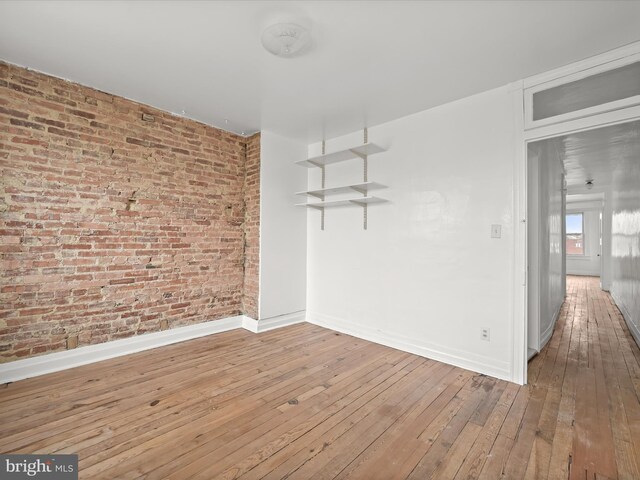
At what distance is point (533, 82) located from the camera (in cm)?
254

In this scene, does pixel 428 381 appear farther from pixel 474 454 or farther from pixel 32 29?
pixel 32 29

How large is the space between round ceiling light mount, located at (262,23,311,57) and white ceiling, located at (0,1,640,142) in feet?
0.16

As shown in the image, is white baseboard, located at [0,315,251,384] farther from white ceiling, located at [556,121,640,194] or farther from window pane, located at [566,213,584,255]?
window pane, located at [566,213,584,255]

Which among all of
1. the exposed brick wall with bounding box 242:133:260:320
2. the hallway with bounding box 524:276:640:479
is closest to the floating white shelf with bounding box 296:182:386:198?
the exposed brick wall with bounding box 242:133:260:320

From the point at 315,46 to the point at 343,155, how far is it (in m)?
1.67

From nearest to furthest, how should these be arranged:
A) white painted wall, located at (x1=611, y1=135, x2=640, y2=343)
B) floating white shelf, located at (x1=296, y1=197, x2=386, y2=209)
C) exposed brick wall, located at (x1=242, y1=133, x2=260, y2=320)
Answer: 1. floating white shelf, located at (x1=296, y1=197, x2=386, y2=209)
2. white painted wall, located at (x1=611, y1=135, x2=640, y2=343)
3. exposed brick wall, located at (x1=242, y1=133, x2=260, y2=320)

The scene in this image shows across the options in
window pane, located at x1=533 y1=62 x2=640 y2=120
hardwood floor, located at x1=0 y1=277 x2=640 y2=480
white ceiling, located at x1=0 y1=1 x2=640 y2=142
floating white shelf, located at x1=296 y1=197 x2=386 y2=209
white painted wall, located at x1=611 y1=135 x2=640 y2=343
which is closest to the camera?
hardwood floor, located at x1=0 y1=277 x2=640 y2=480

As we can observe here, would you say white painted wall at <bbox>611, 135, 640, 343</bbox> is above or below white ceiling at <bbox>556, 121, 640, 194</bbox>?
below

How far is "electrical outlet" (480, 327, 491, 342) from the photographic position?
9.08 feet

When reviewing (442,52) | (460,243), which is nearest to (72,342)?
(460,243)

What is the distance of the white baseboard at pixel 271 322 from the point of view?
155 inches

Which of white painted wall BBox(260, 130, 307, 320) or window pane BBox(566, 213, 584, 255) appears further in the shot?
window pane BBox(566, 213, 584, 255)

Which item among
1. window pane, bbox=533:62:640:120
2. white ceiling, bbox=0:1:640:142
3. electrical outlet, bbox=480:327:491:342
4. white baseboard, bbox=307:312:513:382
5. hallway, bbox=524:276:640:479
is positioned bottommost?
hallway, bbox=524:276:640:479

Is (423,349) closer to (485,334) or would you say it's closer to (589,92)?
(485,334)
